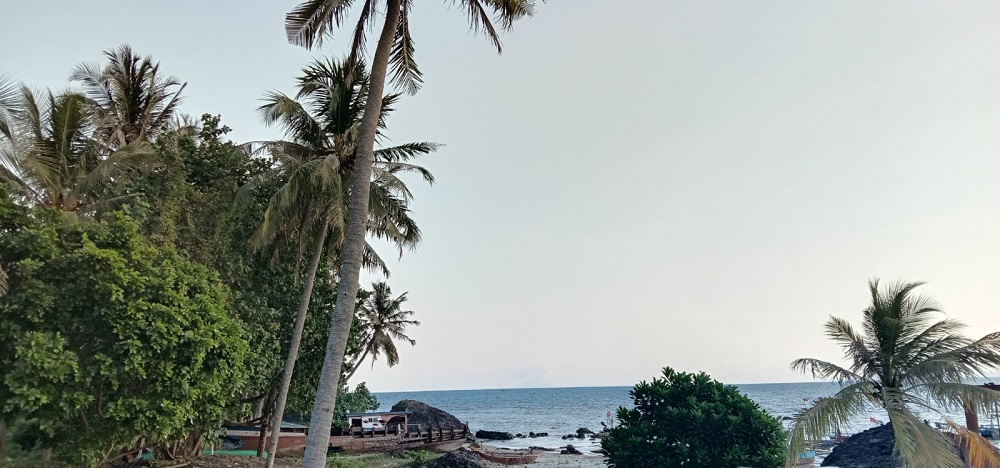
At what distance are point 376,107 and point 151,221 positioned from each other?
6866 mm

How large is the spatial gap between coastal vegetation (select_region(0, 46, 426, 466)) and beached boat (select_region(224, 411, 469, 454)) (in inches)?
189

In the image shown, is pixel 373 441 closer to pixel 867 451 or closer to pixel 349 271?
pixel 867 451

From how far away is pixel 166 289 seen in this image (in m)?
9.57

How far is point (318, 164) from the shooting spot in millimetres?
13016

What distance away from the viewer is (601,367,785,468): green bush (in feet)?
47.4

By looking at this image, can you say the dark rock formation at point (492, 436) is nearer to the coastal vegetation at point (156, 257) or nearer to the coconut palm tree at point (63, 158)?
the coastal vegetation at point (156, 257)

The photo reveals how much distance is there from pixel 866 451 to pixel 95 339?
23335 millimetres

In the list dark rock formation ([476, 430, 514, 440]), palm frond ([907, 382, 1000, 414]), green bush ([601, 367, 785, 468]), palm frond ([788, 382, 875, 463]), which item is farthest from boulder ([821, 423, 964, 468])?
dark rock formation ([476, 430, 514, 440])

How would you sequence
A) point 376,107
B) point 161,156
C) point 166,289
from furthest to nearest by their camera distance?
1. point 161,156
2. point 166,289
3. point 376,107

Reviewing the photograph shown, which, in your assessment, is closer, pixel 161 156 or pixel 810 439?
pixel 810 439

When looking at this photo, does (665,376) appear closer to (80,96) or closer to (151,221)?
(151,221)

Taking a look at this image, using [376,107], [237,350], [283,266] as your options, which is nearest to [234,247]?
[283,266]

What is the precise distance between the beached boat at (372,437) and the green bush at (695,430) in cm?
1321

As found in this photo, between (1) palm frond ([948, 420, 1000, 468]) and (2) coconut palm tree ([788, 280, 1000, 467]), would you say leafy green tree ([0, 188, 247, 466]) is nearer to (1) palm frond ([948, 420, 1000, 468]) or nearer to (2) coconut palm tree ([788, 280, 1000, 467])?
(2) coconut palm tree ([788, 280, 1000, 467])
